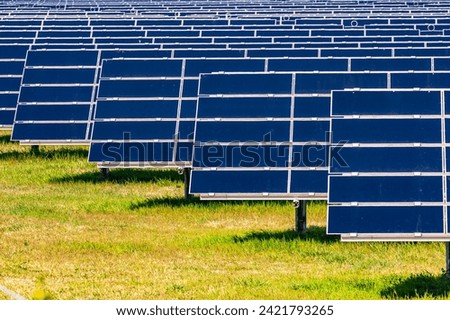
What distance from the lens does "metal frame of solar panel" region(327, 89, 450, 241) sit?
53.3 feet

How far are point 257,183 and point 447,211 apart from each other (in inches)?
161

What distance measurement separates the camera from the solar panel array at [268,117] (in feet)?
54.3

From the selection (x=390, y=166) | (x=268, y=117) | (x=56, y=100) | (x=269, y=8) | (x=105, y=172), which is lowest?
(x=390, y=166)

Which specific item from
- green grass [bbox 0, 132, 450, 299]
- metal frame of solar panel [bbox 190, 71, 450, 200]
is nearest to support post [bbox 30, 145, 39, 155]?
green grass [bbox 0, 132, 450, 299]

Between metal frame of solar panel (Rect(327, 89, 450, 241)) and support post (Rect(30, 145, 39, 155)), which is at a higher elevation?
Result: support post (Rect(30, 145, 39, 155))

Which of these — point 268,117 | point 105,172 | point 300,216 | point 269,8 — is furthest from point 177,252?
point 269,8

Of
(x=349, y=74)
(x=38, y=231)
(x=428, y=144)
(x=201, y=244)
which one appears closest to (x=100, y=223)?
(x=38, y=231)

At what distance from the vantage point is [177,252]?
1844 centimetres

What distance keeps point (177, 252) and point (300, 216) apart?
2061mm

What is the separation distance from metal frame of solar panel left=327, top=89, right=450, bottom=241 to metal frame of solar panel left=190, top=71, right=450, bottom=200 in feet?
8.17

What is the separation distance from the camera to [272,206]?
21953mm

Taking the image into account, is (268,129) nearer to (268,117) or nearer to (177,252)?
(268,117)

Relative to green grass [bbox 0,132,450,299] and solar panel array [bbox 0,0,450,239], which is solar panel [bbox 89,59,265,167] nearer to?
solar panel array [bbox 0,0,450,239]
